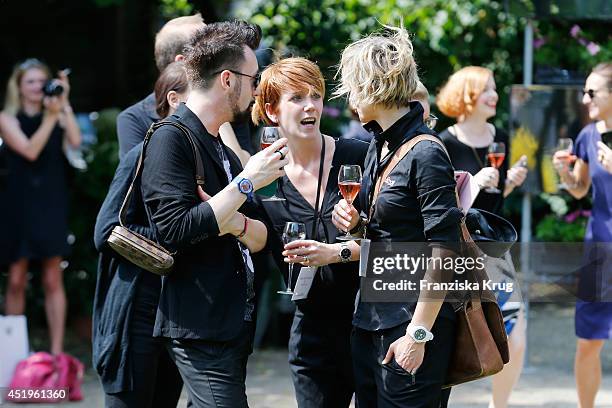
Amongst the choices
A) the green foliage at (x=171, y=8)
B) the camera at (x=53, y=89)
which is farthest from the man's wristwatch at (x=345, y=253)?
the green foliage at (x=171, y=8)

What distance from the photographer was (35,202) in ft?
23.9

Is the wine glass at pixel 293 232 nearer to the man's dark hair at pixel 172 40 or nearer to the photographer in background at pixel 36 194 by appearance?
the man's dark hair at pixel 172 40

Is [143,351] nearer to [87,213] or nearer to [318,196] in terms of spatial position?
[318,196]

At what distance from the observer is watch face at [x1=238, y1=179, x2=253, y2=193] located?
344 centimetres

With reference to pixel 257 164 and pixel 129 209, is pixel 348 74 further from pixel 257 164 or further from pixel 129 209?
pixel 129 209

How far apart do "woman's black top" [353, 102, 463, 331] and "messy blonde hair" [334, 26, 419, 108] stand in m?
0.09

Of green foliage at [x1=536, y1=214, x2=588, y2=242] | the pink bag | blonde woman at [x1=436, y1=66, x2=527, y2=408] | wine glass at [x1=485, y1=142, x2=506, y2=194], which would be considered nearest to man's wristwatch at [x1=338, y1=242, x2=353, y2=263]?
blonde woman at [x1=436, y1=66, x2=527, y2=408]

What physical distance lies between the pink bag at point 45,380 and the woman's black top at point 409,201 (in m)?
2.93

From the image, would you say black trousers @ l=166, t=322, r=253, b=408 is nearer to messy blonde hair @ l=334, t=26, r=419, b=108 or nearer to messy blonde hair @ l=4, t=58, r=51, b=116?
messy blonde hair @ l=334, t=26, r=419, b=108

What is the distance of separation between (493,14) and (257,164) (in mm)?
5257

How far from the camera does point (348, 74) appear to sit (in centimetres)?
357

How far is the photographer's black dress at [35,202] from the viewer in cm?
725

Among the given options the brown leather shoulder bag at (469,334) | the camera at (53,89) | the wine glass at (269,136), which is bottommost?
the brown leather shoulder bag at (469,334)

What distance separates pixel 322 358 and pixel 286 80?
114cm
